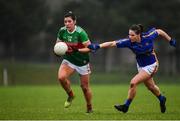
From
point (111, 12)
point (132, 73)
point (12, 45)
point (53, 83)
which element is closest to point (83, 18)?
point (111, 12)

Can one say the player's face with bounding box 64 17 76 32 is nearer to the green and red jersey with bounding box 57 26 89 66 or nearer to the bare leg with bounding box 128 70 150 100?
the green and red jersey with bounding box 57 26 89 66

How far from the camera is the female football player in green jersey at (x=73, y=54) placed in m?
17.0

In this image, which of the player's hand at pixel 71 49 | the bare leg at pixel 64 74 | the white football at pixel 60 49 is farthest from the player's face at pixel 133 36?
the bare leg at pixel 64 74

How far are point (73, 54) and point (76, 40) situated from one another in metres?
0.42

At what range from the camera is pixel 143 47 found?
16.8 m

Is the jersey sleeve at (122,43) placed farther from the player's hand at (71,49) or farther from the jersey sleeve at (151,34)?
the player's hand at (71,49)

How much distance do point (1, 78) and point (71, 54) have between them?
127 ft

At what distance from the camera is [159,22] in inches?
2886

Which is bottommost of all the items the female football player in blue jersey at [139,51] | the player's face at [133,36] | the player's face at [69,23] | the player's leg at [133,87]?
the player's leg at [133,87]

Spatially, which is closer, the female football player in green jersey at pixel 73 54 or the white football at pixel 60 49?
the white football at pixel 60 49

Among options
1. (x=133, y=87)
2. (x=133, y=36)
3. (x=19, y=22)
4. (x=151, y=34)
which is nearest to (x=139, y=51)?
(x=133, y=36)

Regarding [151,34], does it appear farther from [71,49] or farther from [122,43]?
[71,49]

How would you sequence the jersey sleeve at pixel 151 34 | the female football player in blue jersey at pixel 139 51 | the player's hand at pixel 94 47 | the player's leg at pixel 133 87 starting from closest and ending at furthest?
the player's hand at pixel 94 47
the female football player in blue jersey at pixel 139 51
the player's leg at pixel 133 87
the jersey sleeve at pixel 151 34

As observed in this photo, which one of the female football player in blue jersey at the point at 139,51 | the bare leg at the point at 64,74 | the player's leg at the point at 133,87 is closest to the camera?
the female football player in blue jersey at the point at 139,51
